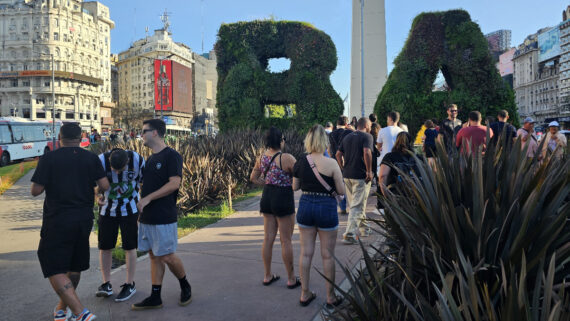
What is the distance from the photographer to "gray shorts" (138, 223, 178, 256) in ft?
13.2

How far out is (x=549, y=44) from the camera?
98.6m

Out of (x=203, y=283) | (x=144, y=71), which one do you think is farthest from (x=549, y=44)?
(x=203, y=283)

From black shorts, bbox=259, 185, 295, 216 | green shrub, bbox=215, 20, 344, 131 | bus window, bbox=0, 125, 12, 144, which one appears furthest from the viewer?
bus window, bbox=0, 125, 12, 144

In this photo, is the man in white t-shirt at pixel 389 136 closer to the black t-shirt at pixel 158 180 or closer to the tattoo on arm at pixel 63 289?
the black t-shirt at pixel 158 180

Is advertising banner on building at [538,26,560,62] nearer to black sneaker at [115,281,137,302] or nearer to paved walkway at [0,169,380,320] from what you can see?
paved walkway at [0,169,380,320]

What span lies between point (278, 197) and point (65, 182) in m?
2.06

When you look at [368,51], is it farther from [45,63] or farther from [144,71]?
[144,71]

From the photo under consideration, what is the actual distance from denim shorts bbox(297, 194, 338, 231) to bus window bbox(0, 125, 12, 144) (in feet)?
93.1

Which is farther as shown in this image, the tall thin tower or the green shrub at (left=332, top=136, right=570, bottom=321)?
the tall thin tower

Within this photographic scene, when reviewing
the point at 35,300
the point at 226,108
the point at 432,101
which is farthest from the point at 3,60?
the point at 35,300

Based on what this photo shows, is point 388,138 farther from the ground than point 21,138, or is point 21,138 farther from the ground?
point 21,138

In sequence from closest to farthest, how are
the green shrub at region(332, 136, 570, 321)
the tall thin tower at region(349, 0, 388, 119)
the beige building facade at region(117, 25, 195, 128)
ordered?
the green shrub at region(332, 136, 570, 321)
the tall thin tower at region(349, 0, 388, 119)
the beige building facade at region(117, 25, 195, 128)

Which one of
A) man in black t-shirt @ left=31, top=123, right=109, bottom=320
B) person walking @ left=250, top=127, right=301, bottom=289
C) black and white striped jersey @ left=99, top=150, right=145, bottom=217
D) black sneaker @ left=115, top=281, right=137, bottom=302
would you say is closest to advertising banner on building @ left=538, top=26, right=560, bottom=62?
person walking @ left=250, top=127, right=301, bottom=289

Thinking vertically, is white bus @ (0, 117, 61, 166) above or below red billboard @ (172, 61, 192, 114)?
below
